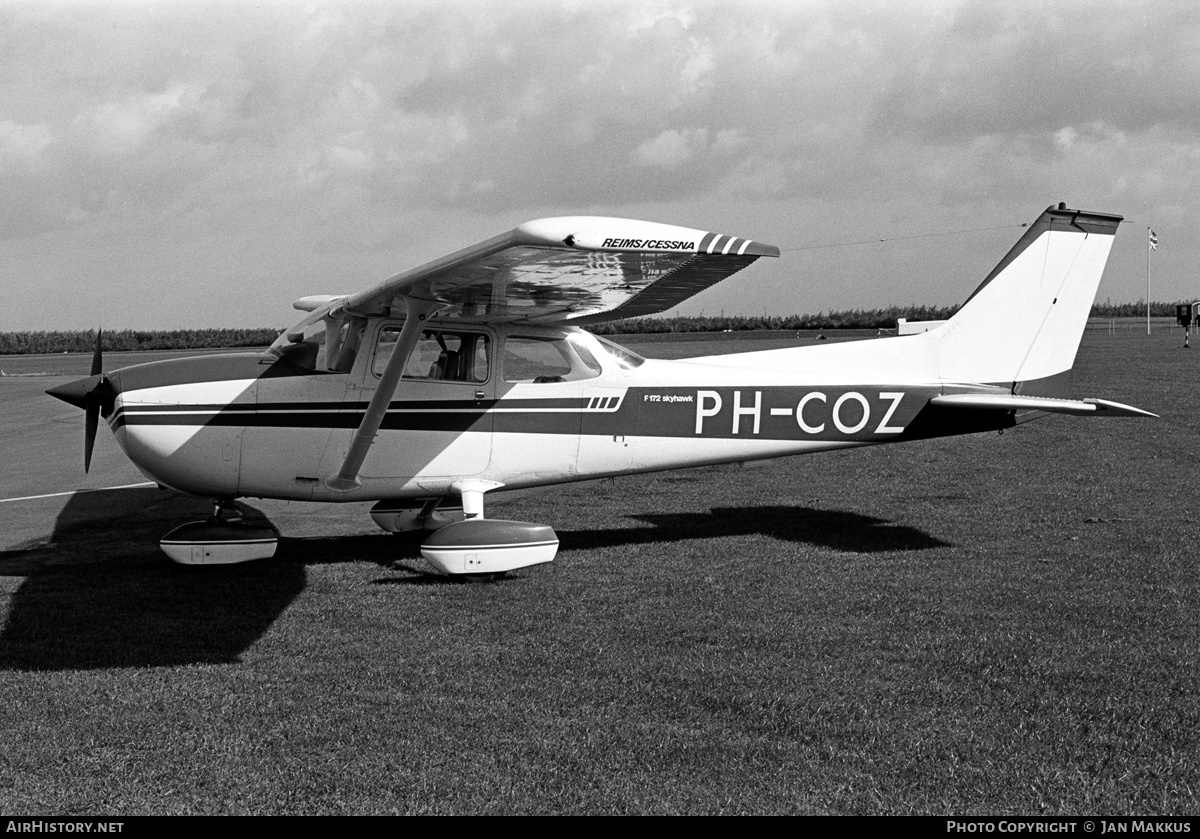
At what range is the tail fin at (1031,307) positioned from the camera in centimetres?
935

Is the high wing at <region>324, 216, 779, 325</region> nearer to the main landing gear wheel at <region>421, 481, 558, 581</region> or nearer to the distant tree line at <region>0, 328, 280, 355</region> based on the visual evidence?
the main landing gear wheel at <region>421, 481, 558, 581</region>

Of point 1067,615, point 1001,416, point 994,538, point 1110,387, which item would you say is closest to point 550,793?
point 1067,615

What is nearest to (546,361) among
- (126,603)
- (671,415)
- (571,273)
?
(671,415)

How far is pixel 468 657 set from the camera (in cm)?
566

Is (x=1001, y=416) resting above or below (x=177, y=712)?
above

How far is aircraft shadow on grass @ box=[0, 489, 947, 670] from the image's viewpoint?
5.91m

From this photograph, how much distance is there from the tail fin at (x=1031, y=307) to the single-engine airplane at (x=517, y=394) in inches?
0.7

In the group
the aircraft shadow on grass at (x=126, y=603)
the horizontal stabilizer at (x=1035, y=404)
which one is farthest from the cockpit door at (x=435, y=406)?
the horizontal stabilizer at (x=1035, y=404)

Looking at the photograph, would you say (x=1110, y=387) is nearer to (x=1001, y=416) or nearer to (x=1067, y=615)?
(x=1001, y=416)

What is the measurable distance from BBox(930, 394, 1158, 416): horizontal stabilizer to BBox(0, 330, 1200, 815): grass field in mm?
1035

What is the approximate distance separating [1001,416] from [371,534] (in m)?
5.94

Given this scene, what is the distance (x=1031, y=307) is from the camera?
31.1 feet

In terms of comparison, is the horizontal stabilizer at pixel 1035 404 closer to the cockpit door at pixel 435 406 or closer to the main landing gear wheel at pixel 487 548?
the main landing gear wheel at pixel 487 548
